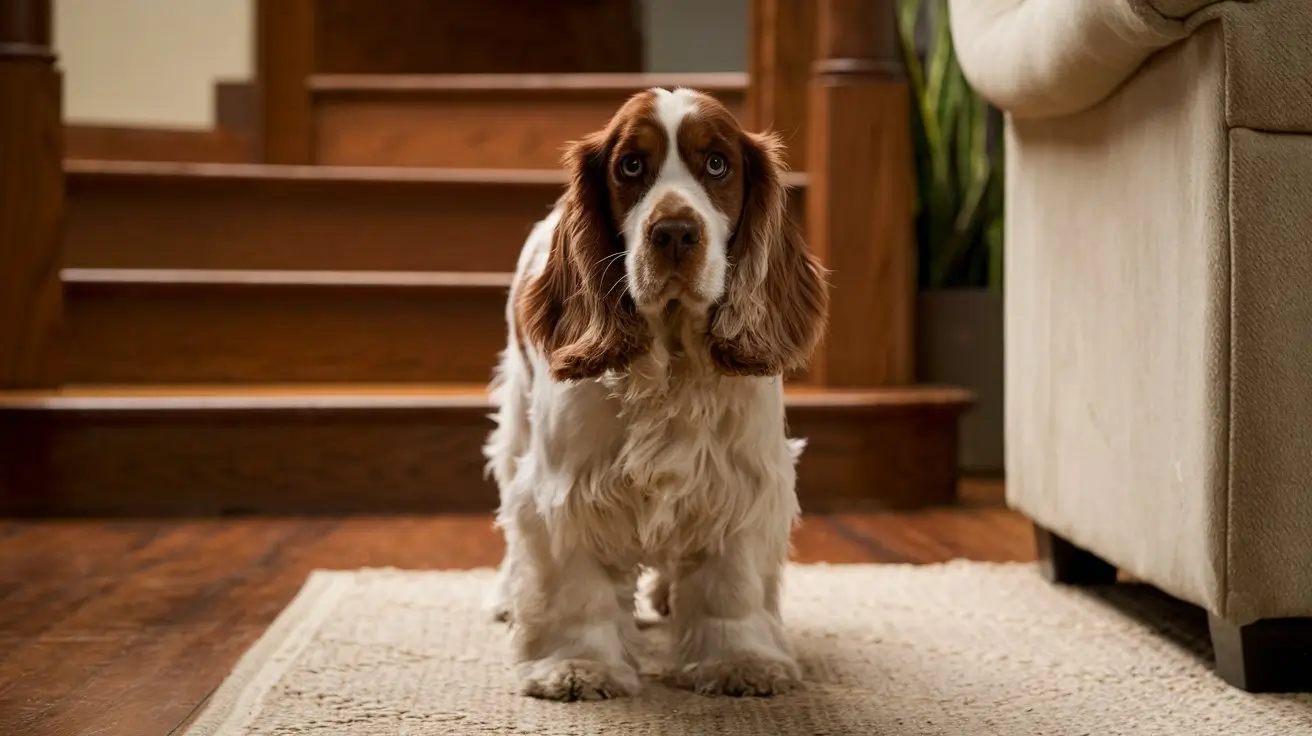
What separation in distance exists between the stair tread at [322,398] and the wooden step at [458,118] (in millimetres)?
980

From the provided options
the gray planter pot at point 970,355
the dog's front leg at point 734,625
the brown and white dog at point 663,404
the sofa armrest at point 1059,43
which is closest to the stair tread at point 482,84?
the gray planter pot at point 970,355

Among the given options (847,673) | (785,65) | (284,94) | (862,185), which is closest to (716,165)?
(847,673)

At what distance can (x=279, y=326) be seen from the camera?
3445 millimetres

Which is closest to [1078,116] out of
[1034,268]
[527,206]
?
[1034,268]

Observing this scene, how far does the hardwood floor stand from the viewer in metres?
1.68

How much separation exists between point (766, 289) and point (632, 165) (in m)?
0.21

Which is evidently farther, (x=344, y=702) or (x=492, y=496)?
(x=492, y=496)

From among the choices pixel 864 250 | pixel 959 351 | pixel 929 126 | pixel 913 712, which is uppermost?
pixel 929 126

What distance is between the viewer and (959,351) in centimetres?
351

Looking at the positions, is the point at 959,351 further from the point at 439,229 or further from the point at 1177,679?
the point at 1177,679

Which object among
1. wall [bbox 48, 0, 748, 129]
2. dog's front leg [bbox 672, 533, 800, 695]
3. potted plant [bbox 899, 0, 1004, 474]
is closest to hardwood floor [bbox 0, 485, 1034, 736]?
potted plant [bbox 899, 0, 1004, 474]

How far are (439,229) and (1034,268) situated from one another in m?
1.80

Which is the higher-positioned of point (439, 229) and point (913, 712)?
point (439, 229)

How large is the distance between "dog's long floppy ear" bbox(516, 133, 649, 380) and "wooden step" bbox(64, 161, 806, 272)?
181cm
